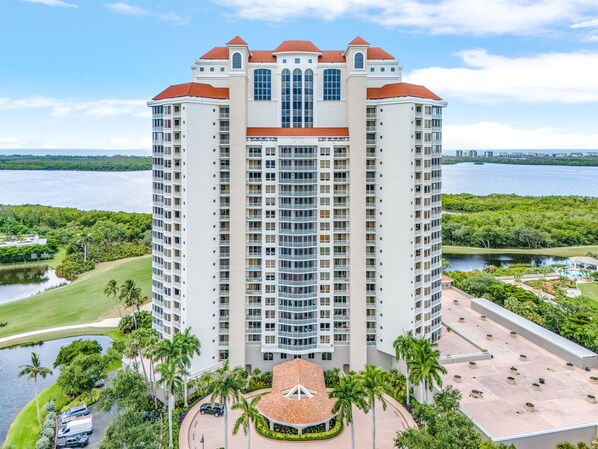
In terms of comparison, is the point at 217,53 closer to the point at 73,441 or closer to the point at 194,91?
the point at 194,91

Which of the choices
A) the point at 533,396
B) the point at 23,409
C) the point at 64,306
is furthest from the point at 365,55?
the point at 64,306

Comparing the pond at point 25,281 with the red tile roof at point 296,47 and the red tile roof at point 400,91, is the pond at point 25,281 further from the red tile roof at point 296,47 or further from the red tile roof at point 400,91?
the red tile roof at point 400,91

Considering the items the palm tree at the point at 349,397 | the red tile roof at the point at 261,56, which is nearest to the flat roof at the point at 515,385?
the palm tree at the point at 349,397

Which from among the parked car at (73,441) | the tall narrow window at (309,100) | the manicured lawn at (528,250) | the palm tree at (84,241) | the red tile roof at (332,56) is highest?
the red tile roof at (332,56)

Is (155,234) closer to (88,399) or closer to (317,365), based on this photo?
(88,399)

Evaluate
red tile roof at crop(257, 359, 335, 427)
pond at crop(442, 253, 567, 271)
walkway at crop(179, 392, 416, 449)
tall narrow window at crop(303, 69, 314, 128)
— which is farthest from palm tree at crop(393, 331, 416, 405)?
pond at crop(442, 253, 567, 271)
